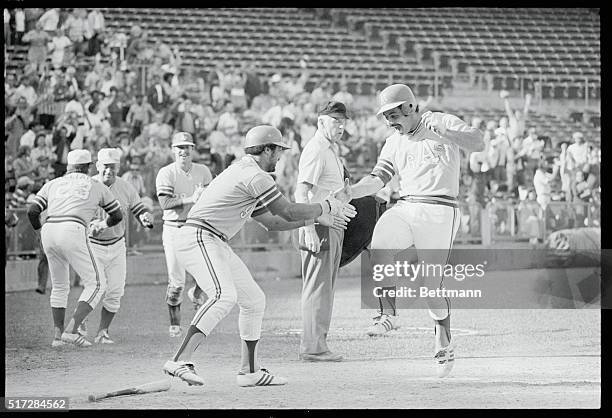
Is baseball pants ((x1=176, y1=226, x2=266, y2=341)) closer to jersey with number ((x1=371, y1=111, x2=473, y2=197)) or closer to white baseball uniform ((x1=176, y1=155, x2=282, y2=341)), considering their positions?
white baseball uniform ((x1=176, y1=155, x2=282, y2=341))

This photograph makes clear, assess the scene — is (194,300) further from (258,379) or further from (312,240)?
(258,379)

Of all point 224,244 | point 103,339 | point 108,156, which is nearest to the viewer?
point 224,244

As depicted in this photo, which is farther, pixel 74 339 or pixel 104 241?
pixel 104 241

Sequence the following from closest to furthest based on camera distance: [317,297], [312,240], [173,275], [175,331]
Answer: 1. [312,240]
2. [317,297]
3. [175,331]
4. [173,275]

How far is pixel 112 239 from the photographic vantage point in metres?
8.63

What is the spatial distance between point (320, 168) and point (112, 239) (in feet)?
6.87

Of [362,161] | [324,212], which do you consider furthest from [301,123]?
[324,212]

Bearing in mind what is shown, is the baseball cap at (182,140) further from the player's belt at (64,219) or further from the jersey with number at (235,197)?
the jersey with number at (235,197)

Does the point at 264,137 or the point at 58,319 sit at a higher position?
the point at 264,137

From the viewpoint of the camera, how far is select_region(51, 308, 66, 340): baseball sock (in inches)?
320

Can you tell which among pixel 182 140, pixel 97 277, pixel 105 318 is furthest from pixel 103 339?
pixel 182 140

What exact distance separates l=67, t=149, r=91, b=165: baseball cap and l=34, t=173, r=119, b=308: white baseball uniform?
0.09 meters

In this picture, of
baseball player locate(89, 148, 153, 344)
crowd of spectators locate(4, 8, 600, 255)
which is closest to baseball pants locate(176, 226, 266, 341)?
baseball player locate(89, 148, 153, 344)
